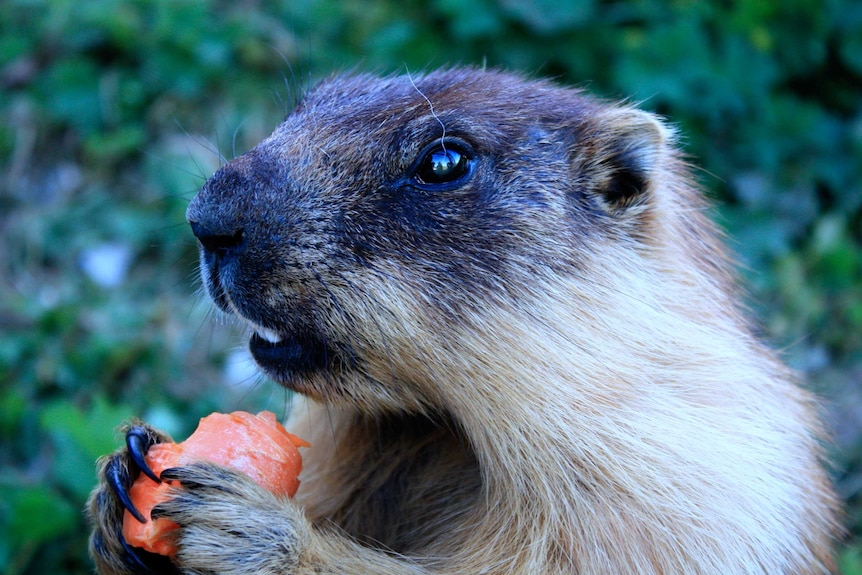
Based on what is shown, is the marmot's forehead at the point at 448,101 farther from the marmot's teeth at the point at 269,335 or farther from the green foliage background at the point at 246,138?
the green foliage background at the point at 246,138

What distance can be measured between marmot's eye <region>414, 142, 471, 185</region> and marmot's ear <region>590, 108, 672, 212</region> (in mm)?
562

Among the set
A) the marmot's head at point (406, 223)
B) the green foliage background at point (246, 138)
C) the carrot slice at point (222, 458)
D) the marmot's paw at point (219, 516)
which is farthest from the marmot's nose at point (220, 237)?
the green foliage background at point (246, 138)

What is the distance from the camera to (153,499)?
9.05ft

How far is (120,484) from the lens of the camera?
109 inches

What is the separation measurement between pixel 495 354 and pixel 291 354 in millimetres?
701

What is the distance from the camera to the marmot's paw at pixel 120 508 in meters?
2.79

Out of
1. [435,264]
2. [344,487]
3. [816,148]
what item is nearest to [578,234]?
[435,264]

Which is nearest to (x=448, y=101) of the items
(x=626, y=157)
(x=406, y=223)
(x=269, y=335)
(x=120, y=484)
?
(x=406, y=223)

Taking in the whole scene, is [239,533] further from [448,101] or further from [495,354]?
[448,101]

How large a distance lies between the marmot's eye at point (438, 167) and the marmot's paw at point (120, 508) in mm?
1302

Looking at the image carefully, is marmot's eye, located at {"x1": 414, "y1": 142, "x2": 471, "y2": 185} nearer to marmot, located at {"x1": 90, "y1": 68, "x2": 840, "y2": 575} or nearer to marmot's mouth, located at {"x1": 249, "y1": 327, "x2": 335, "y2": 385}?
marmot, located at {"x1": 90, "y1": 68, "x2": 840, "y2": 575}

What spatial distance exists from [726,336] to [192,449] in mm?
2046

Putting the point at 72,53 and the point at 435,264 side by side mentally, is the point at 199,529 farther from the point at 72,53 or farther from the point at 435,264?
the point at 72,53

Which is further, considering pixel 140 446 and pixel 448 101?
pixel 448 101
